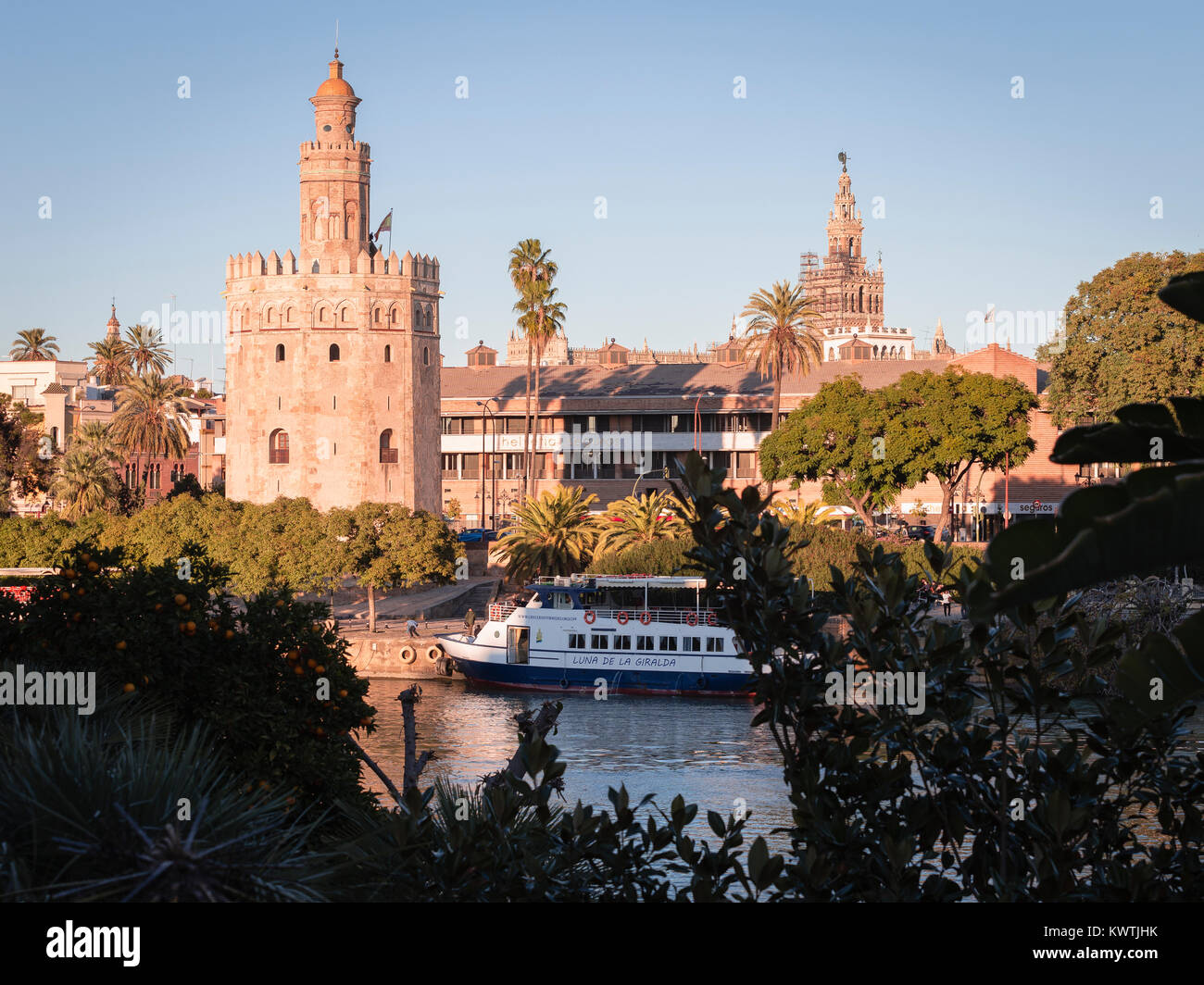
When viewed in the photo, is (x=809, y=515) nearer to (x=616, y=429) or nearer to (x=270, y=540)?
(x=270, y=540)

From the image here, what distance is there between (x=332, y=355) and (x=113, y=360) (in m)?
39.0

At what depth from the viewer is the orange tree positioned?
15.5 m

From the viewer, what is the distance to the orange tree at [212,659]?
1555 cm

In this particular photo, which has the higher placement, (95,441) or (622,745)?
(95,441)

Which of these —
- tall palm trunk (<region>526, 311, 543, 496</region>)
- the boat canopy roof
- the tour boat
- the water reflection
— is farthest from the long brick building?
the water reflection

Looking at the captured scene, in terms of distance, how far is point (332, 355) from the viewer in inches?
2783

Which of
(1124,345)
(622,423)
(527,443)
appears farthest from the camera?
(622,423)

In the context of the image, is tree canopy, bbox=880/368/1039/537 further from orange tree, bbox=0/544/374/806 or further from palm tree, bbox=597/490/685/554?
orange tree, bbox=0/544/374/806

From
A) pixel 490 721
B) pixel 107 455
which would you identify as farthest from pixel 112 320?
pixel 490 721

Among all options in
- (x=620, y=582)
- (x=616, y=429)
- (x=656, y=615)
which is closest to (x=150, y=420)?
(x=616, y=429)

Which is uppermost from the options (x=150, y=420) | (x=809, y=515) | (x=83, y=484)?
(x=150, y=420)

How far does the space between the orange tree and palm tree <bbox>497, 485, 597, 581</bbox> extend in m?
37.1
